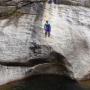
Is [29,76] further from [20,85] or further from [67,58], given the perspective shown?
[67,58]

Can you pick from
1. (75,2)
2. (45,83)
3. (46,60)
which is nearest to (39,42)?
(46,60)

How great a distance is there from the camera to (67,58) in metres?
25.9

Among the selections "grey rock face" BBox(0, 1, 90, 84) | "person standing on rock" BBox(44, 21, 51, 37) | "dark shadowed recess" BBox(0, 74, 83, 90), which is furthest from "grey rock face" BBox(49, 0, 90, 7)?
"dark shadowed recess" BBox(0, 74, 83, 90)

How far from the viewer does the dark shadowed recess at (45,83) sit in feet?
80.0

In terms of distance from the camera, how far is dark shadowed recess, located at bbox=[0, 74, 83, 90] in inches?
960

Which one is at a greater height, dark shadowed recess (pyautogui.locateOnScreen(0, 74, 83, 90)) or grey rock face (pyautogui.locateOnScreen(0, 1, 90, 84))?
grey rock face (pyautogui.locateOnScreen(0, 1, 90, 84))

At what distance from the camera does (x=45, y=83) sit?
2538cm

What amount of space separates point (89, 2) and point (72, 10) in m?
1.75

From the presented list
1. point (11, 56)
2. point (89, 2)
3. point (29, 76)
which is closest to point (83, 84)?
point (29, 76)

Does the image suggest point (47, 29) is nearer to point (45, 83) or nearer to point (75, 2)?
point (45, 83)

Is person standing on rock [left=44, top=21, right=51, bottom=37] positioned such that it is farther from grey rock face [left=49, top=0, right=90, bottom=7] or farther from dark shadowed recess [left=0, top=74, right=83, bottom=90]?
grey rock face [left=49, top=0, right=90, bottom=7]

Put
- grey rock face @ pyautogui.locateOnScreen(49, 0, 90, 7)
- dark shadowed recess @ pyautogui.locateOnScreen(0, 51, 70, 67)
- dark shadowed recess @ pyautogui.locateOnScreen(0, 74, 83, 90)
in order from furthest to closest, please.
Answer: grey rock face @ pyautogui.locateOnScreen(49, 0, 90, 7), dark shadowed recess @ pyautogui.locateOnScreen(0, 51, 70, 67), dark shadowed recess @ pyautogui.locateOnScreen(0, 74, 83, 90)

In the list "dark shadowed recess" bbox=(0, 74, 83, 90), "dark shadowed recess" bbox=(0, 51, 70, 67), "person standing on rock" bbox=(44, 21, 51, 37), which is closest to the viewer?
"dark shadowed recess" bbox=(0, 74, 83, 90)

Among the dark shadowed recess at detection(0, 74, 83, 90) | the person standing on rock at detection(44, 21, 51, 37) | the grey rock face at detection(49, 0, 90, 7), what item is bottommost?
the dark shadowed recess at detection(0, 74, 83, 90)
